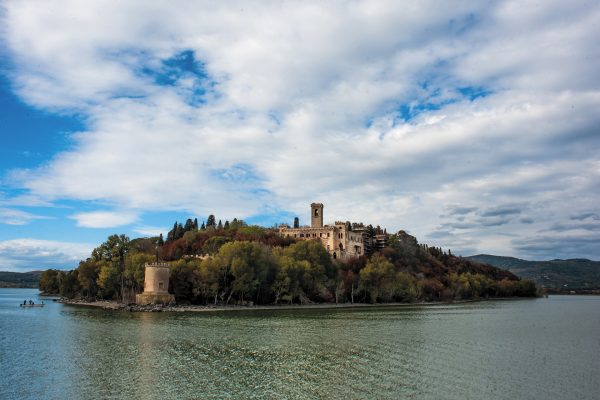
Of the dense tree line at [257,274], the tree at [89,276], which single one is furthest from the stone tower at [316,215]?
the tree at [89,276]

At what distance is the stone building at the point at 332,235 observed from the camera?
12431 centimetres

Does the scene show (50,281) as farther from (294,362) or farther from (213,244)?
(294,362)

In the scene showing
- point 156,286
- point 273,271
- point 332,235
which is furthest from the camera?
point 332,235

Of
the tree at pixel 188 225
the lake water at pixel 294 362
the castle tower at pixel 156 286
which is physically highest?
the tree at pixel 188 225

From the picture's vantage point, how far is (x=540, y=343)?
38406mm

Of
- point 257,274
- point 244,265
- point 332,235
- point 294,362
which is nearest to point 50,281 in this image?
point 332,235

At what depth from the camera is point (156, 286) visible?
7506cm

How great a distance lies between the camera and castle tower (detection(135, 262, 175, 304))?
244 feet

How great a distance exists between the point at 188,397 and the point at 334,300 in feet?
250

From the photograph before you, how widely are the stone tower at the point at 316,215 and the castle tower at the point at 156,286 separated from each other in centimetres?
6096

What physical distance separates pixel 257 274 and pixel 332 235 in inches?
1822

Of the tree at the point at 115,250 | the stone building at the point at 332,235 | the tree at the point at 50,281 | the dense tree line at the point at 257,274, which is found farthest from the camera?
the tree at the point at 50,281

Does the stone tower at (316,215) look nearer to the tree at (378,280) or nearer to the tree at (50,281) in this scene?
the tree at (378,280)

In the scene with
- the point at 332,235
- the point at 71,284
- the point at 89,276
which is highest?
the point at 332,235
